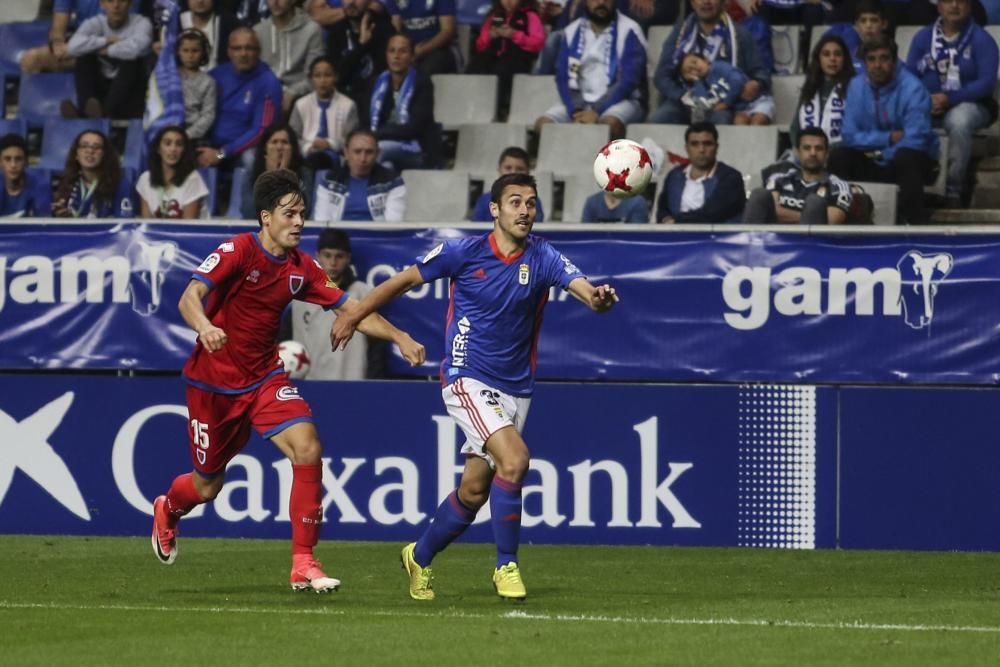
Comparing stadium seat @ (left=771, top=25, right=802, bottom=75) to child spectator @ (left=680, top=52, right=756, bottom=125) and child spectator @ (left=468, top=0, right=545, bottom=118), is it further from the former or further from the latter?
child spectator @ (left=468, top=0, right=545, bottom=118)

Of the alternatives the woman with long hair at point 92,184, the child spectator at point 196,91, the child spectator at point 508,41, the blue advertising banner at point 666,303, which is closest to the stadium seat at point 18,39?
the child spectator at point 196,91

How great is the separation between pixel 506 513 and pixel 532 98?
28.8 feet

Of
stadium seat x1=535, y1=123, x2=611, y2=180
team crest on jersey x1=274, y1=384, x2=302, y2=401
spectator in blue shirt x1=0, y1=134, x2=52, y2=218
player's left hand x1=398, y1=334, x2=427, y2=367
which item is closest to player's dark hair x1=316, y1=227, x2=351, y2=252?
stadium seat x1=535, y1=123, x2=611, y2=180

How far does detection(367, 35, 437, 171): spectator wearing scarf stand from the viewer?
1688 centimetres

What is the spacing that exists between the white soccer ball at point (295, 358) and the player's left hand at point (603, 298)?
5538 mm

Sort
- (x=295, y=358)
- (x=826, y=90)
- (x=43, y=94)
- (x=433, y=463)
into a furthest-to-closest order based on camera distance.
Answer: (x=43, y=94) < (x=826, y=90) < (x=295, y=358) < (x=433, y=463)

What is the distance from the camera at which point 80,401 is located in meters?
14.1

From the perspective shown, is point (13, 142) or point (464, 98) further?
point (464, 98)

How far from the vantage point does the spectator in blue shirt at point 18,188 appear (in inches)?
640

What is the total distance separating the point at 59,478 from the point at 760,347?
525 cm

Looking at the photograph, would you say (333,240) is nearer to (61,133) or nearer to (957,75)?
(61,133)

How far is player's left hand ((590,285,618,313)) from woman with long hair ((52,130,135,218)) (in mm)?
7696

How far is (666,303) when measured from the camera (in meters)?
14.1

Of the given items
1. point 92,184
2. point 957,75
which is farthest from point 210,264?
point 957,75
